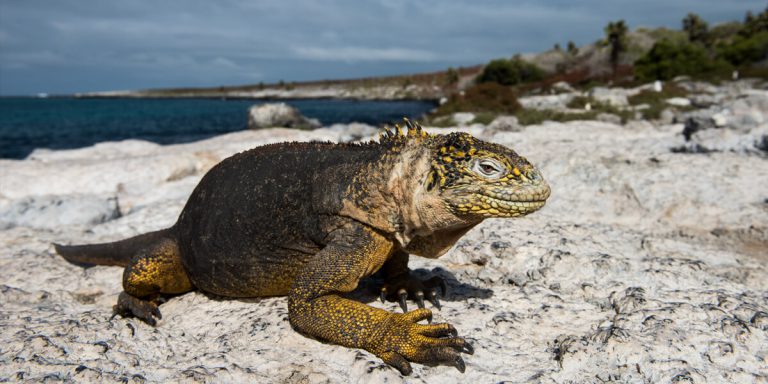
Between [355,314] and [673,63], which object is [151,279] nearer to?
[355,314]

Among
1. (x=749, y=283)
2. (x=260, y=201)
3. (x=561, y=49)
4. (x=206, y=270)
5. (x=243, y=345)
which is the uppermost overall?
(x=561, y=49)

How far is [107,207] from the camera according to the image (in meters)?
8.02

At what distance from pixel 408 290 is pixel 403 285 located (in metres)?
0.05

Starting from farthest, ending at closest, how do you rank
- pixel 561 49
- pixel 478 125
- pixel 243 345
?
pixel 561 49, pixel 478 125, pixel 243 345

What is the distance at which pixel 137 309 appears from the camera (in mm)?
3971

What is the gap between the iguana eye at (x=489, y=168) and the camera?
2836 mm

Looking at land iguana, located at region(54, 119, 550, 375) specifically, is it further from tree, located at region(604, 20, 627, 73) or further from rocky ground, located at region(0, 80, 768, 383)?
tree, located at region(604, 20, 627, 73)

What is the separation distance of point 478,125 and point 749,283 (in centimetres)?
1479

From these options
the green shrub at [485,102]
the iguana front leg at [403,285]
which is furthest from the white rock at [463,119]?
the iguana front leg at [403,285]

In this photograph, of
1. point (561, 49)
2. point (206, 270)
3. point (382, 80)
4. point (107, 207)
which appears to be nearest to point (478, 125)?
point (107, 207)

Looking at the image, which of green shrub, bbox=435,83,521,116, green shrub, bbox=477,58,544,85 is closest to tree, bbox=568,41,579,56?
green shrub, bbox=477,58,544,85

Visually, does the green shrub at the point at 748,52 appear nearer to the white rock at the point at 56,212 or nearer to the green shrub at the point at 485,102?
the green shrub at the point at 485,102

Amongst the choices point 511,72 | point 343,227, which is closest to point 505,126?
point 343,227

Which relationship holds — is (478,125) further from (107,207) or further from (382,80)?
(382,80)
